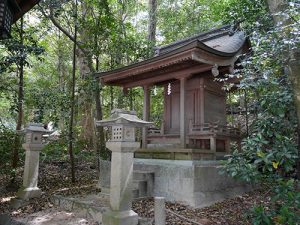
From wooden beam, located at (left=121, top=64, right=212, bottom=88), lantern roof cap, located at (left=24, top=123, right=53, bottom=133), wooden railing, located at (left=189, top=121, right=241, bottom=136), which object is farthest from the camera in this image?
wooden railing, located at (left=189, top=121, right=241, bottom=136)

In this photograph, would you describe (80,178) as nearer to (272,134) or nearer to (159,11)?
(272,134)

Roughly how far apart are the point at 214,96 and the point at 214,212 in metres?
4.61

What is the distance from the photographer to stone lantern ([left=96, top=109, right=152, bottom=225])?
5.40m

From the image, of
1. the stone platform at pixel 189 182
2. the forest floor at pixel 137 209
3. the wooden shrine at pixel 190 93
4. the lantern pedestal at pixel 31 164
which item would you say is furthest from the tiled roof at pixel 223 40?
the lantern pedestal at pixel 31 164

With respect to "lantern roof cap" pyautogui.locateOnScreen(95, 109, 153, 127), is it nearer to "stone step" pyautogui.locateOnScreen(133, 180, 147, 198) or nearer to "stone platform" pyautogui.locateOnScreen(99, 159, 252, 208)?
"stone platform" pyautogui.locateOnScreen(99, 159, 252, 208)

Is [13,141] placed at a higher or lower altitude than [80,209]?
higher

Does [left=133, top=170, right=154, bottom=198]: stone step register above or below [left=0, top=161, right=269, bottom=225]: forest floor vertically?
above

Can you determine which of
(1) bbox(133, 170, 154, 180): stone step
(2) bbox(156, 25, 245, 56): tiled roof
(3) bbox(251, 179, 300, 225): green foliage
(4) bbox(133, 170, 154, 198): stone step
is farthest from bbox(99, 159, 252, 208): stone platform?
(2) bbox(156, 25, 245, 56): tiled roof

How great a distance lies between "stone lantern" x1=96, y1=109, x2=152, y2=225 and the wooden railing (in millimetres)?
3452

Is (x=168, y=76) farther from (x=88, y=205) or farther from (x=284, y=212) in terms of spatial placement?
(x=284, y=212)

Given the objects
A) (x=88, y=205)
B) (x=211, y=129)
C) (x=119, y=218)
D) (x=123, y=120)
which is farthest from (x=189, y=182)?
(x=123, y=120)

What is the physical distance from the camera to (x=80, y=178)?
37.0 ft

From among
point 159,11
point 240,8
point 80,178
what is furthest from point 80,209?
point 159,11

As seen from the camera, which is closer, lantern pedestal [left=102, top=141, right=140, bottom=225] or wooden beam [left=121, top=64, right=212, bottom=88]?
lantern pedestal [left=102, top=141, right=140, bottom=225]
